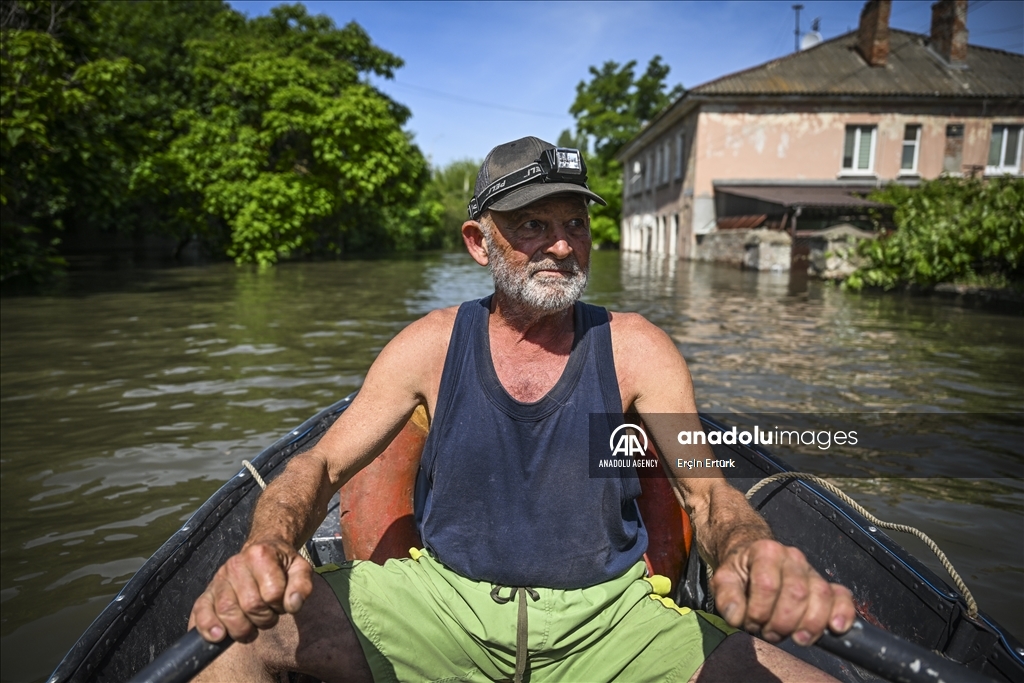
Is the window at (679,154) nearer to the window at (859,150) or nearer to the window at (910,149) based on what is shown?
the window at (859,150)

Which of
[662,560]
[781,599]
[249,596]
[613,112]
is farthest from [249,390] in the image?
[613,112]

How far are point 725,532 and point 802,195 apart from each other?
22.8m

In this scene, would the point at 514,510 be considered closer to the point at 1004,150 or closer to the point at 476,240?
the point at 476,240

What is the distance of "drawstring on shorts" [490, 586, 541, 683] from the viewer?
1.87 m

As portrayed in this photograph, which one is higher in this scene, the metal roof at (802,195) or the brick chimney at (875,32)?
the brick chimney at (875,32)

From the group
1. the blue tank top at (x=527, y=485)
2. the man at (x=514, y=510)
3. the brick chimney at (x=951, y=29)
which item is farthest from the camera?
the brick chimney at (x=951, y=29)

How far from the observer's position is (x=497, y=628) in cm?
188

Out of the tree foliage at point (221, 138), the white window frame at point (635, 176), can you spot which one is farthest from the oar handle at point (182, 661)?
the white window frame at point (635, 176)

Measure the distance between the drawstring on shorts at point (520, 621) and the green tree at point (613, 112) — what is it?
147 ft

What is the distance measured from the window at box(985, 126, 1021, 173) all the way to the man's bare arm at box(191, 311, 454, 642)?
28.1 meters

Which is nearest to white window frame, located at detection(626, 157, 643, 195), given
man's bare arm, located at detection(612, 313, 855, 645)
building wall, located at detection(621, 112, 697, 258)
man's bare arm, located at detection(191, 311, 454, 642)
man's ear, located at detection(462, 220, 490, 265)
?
building wall, located at detection(621, 112, 697, 258)

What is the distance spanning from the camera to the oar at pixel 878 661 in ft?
4.13

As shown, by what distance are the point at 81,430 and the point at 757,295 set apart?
1222cm

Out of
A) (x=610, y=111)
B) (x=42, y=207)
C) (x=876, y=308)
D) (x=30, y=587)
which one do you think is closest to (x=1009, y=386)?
(x=876, y=308)
